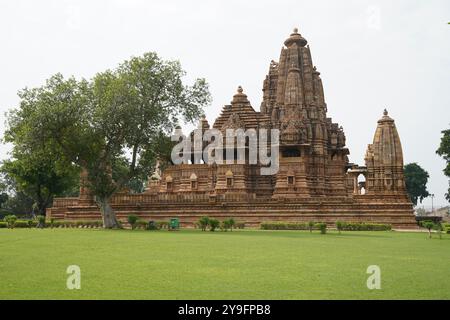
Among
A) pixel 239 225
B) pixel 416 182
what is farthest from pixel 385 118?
pixel 416 182

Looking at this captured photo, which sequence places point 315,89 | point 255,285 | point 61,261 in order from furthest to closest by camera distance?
1. point 315,89
2. point 61,261
3. point 255,285

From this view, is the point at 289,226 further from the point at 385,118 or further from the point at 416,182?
the point at 416,182

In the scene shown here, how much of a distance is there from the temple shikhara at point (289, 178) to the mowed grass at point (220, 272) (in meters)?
20.5

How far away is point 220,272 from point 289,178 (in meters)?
32.2

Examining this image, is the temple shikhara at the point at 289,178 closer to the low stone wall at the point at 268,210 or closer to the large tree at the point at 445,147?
the low stone wall at the point at 268,210

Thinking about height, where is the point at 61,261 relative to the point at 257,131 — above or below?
below

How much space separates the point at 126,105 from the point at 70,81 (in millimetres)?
4851

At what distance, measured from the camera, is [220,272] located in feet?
40.0

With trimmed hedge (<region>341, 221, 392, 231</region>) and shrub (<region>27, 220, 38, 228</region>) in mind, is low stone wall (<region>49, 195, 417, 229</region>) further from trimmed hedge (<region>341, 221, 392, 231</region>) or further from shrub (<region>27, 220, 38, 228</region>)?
shrub (<region>27, 220, 38, 228</region>)

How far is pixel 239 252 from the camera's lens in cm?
1705

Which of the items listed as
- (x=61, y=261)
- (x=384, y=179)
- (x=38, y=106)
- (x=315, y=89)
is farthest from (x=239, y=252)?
(x=315, y=89)

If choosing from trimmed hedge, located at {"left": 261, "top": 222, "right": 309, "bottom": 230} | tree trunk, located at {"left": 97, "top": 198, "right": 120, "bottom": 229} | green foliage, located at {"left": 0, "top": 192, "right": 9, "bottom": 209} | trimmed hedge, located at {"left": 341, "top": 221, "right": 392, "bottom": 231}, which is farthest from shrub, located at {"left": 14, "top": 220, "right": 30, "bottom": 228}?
green foliage, located at {"left": 0, "top": 192, "right": 9, "bottom": 209}

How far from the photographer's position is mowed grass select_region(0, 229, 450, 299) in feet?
31.5
